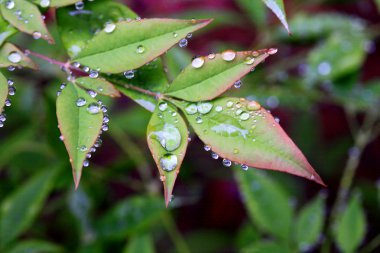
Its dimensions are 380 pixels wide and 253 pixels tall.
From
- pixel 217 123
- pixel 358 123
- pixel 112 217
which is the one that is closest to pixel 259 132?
pixel 217 123

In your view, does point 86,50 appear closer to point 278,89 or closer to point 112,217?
point 112,217

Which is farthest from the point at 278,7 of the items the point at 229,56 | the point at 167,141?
the point at 167,141

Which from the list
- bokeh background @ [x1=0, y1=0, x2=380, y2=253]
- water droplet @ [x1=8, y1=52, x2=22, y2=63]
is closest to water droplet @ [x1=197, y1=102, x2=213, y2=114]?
water droplet @ [x1=8, y1=52, x2=22, y2=63]

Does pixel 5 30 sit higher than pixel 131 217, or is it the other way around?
pixel 5 30

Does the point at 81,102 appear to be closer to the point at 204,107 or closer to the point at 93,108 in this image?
the point at 93,108

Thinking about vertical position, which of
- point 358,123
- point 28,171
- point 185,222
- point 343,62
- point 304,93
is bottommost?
point 185,222

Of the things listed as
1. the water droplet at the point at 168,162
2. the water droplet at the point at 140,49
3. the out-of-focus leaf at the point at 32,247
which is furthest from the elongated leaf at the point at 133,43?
the out-of-focus leaf at the point at 32,247
